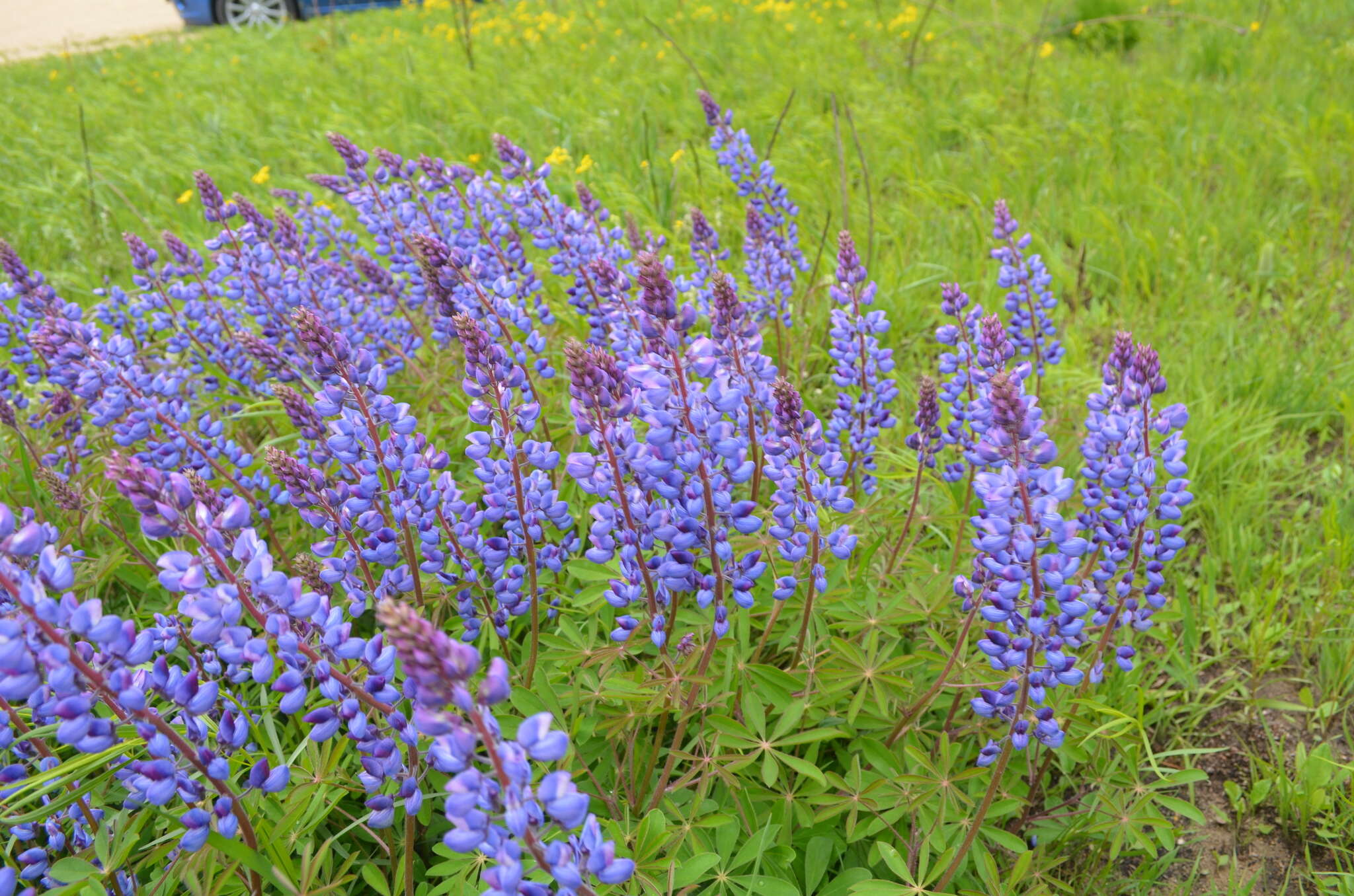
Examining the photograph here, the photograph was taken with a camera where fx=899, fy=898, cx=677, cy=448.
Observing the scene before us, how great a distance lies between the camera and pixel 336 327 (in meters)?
3.12

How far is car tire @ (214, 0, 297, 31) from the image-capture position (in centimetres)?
1434

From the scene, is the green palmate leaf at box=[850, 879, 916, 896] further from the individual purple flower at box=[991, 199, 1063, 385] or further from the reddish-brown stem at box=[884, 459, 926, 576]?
the individual purple flower at box=[991, 199, 1063, 385]

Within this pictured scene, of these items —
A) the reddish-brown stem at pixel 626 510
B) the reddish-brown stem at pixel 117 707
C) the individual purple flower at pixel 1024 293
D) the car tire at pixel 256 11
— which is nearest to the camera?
the reddish-brown stem at pixel 117 707

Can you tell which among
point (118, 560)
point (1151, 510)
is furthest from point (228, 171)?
point (1151, 510)

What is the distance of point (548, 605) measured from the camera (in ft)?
8.09

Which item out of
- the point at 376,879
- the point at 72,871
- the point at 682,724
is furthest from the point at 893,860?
the point at 72,871

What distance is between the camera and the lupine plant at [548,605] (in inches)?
53.4

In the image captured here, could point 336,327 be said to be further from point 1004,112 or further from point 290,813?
point 1004,112

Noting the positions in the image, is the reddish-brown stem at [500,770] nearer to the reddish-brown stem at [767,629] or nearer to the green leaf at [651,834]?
the green leaf at [651,834]

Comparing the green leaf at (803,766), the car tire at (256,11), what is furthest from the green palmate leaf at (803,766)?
the car tire at (256,11)

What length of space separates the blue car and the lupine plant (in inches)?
528

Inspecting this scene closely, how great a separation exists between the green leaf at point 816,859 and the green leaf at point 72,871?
140 centimetres

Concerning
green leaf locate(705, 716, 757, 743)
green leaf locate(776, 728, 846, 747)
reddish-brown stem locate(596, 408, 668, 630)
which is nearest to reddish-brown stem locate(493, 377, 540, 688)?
reddish-brown stem locate(596, 408, 668, 630)

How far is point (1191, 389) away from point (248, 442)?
3.67 m
